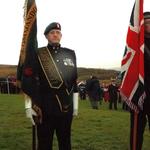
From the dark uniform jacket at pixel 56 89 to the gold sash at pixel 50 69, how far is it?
27 mm

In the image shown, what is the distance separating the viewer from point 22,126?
518 inches

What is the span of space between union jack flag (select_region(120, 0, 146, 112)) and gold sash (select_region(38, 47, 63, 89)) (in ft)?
3.21

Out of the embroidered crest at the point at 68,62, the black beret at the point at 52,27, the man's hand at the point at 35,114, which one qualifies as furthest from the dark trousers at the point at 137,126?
the black beret at the point at 52,27

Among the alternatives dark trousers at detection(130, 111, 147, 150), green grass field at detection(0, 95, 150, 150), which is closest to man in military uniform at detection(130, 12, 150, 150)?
dark trousers at detection(130, 111, 147, 150)

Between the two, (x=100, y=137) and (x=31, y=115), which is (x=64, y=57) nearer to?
(x=31, y=115)

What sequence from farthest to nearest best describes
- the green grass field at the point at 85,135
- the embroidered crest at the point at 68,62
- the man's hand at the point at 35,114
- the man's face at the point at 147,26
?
the green grass field at the point at 85,135 → the man's face at the point at 147,26 → the embroidered crest at the point at 68,62 → the man's hand at the point at 35,114

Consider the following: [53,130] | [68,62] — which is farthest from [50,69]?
[53,130]

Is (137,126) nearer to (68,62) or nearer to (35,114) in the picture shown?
(68,62)

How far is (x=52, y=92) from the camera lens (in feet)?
22.2

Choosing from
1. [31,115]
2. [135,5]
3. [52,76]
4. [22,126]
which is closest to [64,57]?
[52,76]

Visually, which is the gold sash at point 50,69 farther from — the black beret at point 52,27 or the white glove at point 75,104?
the white glove at point 75,104

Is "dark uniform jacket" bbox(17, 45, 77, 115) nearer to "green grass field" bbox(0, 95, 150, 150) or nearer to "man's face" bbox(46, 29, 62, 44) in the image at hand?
"man's face" bbox(46, 29, 62, 44)

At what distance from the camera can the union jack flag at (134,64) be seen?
710 centimetres

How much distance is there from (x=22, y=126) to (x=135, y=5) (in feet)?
21.2
